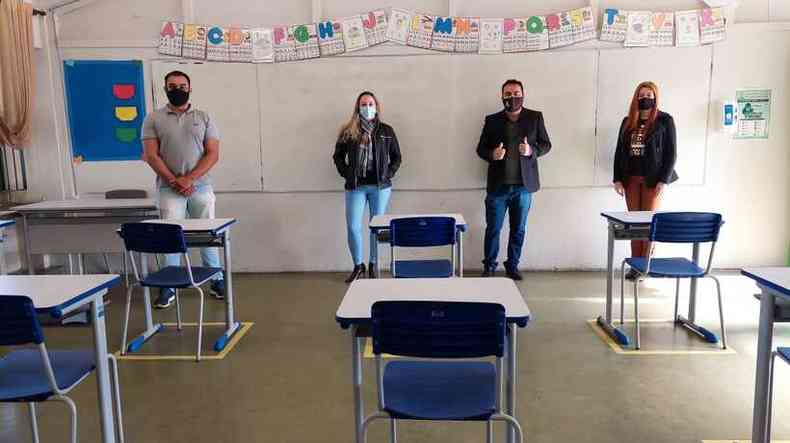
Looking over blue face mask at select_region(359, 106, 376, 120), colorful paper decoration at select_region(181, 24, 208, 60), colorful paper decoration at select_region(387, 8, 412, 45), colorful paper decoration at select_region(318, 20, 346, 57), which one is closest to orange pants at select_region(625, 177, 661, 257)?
blue face mask at select_region(359, 106, 376, 120)

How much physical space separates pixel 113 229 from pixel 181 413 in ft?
8.30

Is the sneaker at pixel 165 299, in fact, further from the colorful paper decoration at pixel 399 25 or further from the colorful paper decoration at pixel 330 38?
the colorful paper decoration at pixel 399 25

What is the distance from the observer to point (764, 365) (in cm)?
214

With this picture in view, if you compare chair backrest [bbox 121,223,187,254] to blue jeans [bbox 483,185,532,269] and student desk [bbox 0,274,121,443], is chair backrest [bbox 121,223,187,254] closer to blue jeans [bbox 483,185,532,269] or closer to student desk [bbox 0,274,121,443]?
student desk [bbox 0,274,121,443]

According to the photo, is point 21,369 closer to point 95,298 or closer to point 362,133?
point 95,298

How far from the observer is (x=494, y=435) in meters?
2.56

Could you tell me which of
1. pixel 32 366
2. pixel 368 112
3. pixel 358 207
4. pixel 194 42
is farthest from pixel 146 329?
pixel 194 42

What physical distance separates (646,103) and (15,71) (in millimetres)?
5444

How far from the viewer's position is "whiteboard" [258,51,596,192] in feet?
17.7

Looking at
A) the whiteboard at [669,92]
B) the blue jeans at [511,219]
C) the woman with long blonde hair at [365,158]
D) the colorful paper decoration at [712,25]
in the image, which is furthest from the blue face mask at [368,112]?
the colorful paper decoration at [712,25]

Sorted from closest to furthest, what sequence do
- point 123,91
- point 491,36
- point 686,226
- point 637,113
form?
point 686,226, point 637,113, point 491,36, point 123,91

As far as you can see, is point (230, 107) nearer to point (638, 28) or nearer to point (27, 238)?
point (27, 238)

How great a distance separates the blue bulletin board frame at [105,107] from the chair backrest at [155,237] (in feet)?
7.58

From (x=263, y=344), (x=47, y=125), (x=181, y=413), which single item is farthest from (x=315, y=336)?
(x=47, y=125)
